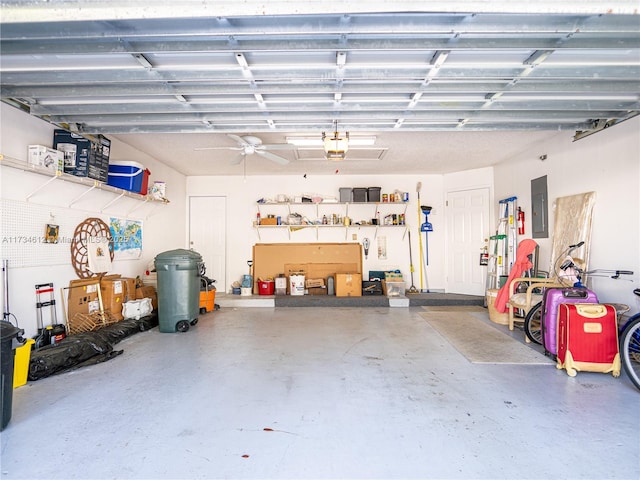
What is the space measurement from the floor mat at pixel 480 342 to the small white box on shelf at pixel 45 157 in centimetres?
487

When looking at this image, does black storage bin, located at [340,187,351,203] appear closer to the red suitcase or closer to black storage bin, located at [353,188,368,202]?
black storage bin, located at [353,188,368,202]

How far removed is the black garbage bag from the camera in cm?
289

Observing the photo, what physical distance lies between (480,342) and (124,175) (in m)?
5.25

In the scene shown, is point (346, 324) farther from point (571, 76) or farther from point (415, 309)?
point (571, 76)

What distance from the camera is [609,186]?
A: 12.1ft

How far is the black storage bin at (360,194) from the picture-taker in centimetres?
704

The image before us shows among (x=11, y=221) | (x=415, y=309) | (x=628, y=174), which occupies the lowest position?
(x=415, y=309)

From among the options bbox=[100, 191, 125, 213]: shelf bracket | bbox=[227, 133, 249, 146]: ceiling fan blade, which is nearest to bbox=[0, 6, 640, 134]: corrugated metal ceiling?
bbox=[227, 133, 249, 146]: ceiling fan blade

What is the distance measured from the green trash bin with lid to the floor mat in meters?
3.60

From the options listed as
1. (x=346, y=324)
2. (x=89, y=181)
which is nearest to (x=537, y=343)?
(x=346, y=324)

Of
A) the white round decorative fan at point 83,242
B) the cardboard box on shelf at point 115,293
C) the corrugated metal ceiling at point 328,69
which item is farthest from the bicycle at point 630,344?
the white round decorative fan at point 83,242

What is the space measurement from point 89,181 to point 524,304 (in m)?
5.54

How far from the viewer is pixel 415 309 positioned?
19.9 feet

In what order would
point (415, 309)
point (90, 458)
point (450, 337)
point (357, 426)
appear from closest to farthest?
point (90, 458)
point (357, 426)
point (450, 337)
point (415, 309)
